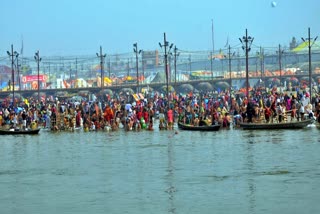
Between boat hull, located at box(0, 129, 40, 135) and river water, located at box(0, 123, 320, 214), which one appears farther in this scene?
boat hull, located at box(0, 129, 40, 135)

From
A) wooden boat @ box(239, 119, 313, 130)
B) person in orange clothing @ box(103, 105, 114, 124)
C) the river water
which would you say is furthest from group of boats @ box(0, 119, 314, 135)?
person in orange clothing @ box(103, 105, 114, 124)

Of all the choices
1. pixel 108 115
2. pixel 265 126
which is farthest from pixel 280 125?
pixel 108 115

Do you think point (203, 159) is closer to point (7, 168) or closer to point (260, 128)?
point (7, 168)

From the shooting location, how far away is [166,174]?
1265 inches

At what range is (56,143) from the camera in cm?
4884

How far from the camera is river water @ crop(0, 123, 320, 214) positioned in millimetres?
25328

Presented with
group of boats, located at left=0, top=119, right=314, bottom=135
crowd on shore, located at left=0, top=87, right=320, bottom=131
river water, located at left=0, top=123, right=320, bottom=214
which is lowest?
river water, located at left=0, top=123, right=320, bottom=214

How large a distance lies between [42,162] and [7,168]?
8.10 ft

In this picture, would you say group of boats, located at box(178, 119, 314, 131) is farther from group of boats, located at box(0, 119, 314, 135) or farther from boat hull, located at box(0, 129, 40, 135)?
boat hull, located at box(0, 129, 40, 135)

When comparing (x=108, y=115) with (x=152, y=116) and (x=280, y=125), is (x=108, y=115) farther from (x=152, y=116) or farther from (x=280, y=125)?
(x=280, y=125)

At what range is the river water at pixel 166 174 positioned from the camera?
25.3 m

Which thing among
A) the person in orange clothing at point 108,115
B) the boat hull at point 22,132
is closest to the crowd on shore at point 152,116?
the person in orange clothing at point 108,115

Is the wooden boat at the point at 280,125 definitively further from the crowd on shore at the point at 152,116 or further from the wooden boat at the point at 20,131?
the wooden boat at the point at 20,131

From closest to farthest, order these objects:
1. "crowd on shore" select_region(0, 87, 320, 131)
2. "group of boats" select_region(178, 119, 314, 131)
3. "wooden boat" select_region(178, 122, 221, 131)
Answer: "group of boats" select_region(178, 119, 314, 131) < "crowd on shore" select_region(0, 87, 320, 131) < "wooden boat" select_region(178, 122, 221, 131)
